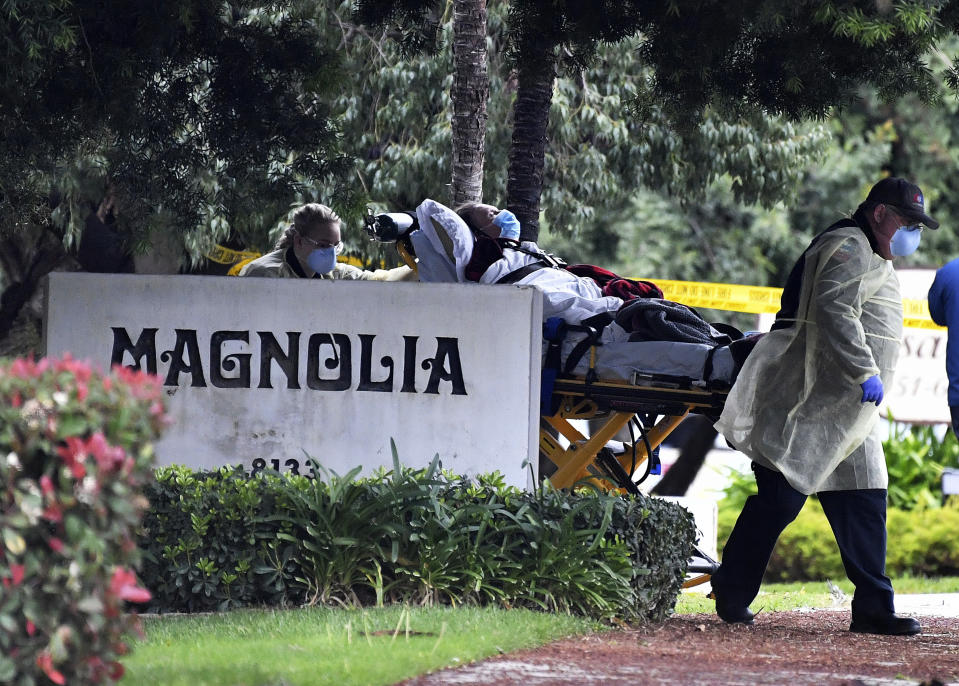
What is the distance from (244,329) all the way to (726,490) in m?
9.09

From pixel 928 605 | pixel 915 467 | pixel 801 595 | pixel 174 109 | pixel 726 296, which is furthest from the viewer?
pixel 726 296

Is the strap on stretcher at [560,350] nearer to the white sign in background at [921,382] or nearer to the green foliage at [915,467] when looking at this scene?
the green foliage at [915,467]

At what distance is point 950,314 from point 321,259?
3156 millimetres

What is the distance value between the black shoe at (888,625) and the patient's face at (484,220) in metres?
2.69

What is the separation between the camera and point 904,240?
21.6 ft

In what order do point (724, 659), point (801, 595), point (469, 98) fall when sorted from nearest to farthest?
point (724, 659)
point (469, 98)
point (801, 595)

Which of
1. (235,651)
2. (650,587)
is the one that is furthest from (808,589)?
(235,651)

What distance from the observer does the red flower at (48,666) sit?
3428 mm

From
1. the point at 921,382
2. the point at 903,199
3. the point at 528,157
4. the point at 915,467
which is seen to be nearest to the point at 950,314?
the point at 903,199

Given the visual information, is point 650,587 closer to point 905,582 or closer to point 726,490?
point 905,582

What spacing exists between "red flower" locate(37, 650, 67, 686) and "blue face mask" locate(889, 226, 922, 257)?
4.45 m

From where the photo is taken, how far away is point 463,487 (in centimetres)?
614

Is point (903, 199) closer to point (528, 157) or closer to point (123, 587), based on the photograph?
point (528, 157)

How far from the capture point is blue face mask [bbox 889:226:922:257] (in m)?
6.58
